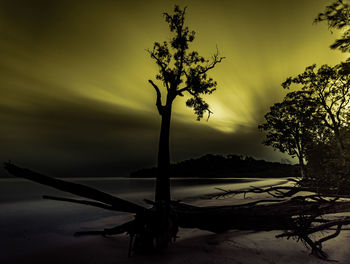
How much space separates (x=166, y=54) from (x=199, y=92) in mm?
4137

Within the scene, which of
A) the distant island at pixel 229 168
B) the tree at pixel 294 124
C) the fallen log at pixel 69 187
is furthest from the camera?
A: the distant island at pixel 229 168

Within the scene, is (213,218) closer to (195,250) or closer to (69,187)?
(195,250)

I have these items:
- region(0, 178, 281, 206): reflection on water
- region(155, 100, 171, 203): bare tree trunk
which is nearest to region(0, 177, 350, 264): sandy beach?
region(155, 100, 171, 203): bare tree trunk

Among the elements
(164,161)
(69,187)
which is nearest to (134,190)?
(164,161)

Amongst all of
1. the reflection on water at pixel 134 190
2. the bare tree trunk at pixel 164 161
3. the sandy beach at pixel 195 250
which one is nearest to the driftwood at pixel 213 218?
the sandy beach at pixel 195 250

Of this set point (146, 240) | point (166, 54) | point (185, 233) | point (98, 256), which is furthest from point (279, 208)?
point (166, 54)

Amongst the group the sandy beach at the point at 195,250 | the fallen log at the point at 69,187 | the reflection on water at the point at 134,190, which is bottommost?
the reflection on water at the point at 134,190

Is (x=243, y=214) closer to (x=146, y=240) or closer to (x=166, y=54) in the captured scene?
(x=146, y=240)

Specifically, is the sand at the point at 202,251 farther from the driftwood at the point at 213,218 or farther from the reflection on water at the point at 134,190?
the reflection on water at the point at 134,190

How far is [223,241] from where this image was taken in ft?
16.4

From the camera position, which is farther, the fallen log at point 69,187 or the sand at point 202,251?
the sand at point 202,251

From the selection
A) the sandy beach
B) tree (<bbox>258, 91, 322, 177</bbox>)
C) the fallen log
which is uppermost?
tree (<bbox>258, 91, 322, 177</bbox>)

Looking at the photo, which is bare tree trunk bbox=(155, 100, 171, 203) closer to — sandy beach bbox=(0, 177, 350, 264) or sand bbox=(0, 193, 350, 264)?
sandy beach bbox=(0, 177, 350, 264)

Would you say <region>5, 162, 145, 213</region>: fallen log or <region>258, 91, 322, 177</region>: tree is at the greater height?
<region>258, 91, 322, 177</region>: tree
